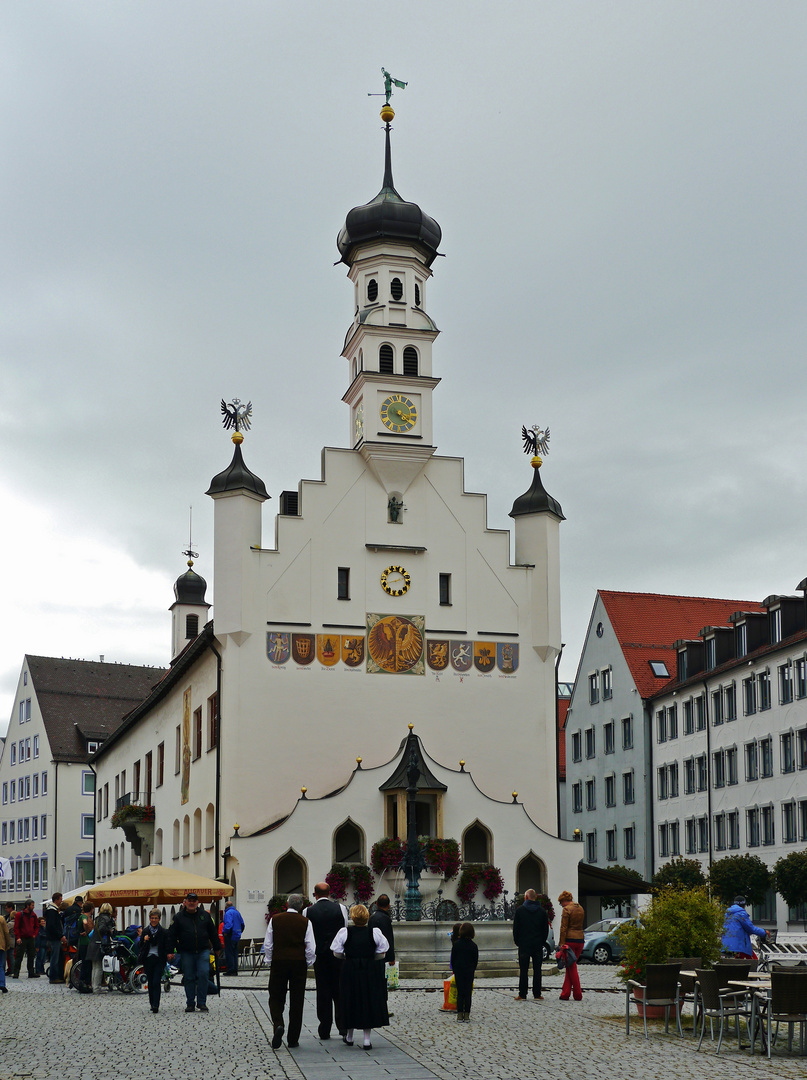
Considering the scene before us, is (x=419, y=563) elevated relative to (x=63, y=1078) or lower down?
elevated

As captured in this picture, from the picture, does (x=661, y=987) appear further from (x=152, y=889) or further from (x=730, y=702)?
(x=730, y=702)

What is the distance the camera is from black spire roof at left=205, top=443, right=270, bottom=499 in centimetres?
3884

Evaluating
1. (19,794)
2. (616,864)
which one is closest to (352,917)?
(616,864)

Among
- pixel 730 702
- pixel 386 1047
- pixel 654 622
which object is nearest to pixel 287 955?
pixel 386 1047

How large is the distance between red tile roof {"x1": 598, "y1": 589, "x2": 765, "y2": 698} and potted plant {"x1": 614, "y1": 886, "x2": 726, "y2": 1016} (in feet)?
135

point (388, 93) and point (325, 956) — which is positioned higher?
point (388, 93)

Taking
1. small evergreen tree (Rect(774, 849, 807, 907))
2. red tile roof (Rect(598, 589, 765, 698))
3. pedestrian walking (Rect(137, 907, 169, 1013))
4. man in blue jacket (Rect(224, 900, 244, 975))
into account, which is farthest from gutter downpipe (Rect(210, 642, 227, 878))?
red tile roof (Rect(598, 589, 765, 698))

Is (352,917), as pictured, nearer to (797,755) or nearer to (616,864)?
(797,755)

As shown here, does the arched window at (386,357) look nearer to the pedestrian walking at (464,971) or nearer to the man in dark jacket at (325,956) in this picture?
the pedestrian walking at (464,971)

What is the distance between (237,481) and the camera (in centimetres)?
3888

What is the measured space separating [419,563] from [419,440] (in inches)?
139

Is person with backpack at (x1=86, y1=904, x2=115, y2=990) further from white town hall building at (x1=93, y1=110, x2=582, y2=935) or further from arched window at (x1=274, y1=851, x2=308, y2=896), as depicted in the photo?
→ arched window at (x1=274, y1=851, x2=308, y2=896)

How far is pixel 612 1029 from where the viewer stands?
17.8 metres

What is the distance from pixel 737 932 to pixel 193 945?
24.8 ft
